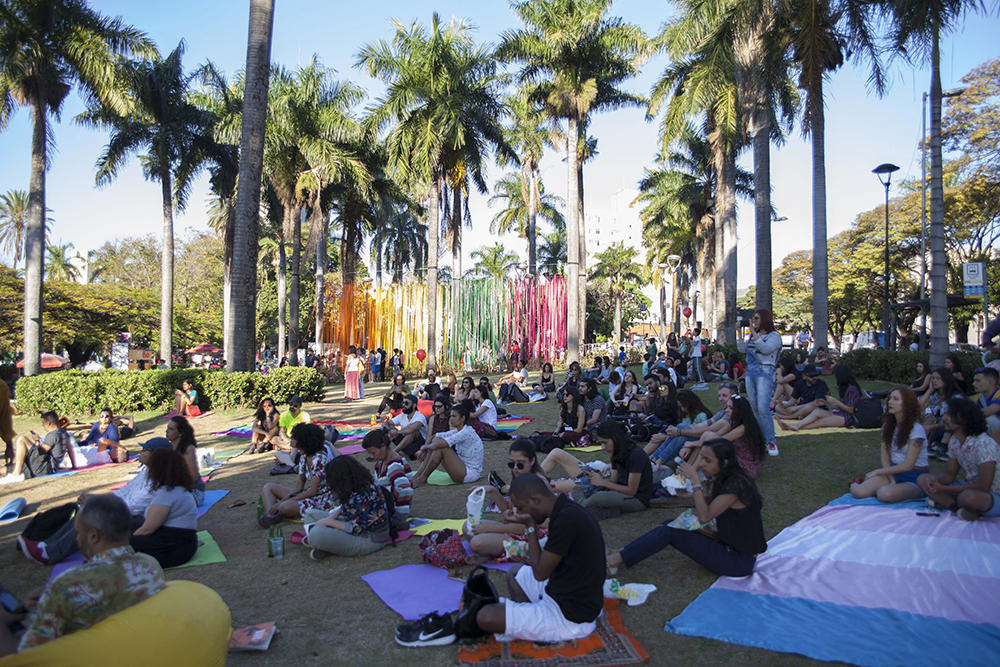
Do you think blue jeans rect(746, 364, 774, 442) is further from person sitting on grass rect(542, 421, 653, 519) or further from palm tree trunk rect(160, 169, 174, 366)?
palm tree trunk rect(160, 169, 174, 366)

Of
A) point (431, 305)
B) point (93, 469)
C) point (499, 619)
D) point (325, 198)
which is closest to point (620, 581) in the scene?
point (499, 619)

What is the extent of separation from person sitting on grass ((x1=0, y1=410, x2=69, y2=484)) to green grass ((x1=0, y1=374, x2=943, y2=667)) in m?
0.42

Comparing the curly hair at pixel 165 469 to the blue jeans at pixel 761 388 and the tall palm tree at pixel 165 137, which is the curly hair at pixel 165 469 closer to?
the blue jeans at pixel 761 388

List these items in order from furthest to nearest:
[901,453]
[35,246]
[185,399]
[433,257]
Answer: [433,257]
[35,246]
[185,399]
[901,453]

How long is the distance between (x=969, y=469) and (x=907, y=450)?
27.2 inches

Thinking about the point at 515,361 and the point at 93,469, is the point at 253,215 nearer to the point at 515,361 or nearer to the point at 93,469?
the point at 93,469

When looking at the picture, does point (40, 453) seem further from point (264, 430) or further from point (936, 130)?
point (936, 130)

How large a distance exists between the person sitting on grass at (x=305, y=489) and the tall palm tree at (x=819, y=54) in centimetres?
1254

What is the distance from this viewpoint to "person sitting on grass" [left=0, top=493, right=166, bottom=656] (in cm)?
269

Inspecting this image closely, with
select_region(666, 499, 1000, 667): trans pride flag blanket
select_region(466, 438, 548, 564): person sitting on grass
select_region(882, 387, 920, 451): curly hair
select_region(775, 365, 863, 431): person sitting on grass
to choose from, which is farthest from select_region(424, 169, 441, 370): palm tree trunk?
select_region(666, 499, 1000, 667): trans pride flag blanket

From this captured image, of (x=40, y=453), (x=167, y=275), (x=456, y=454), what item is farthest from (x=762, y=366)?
(x=167, y=275)

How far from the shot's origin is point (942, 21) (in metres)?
11.3

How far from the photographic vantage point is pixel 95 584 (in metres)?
2.79

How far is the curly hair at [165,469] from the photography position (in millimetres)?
5102
